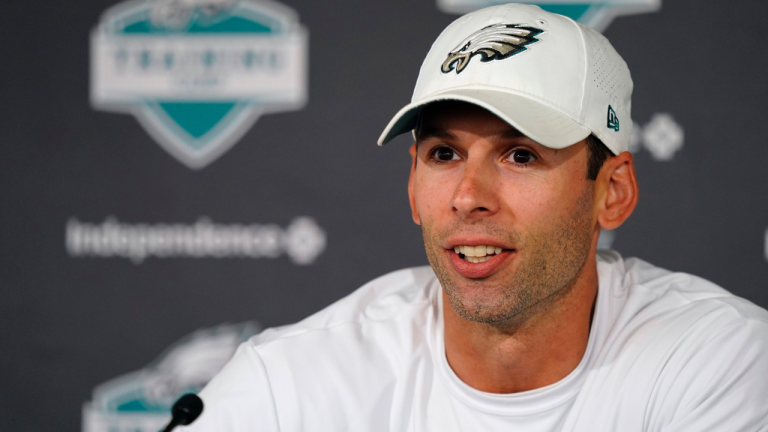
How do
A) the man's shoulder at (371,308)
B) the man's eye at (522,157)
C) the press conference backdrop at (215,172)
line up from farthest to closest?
the press conference backdrop at (215,172)
the man's shoulder at (371,308)
the man's eye at (522,157)

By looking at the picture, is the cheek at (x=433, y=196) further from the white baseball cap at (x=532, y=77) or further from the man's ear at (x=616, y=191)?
the man's ear at (x=616, y=191)

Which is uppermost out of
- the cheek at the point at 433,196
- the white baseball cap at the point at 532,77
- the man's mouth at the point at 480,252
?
the white baseball cap at the point at 532,77

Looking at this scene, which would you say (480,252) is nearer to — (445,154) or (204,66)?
(445,154)

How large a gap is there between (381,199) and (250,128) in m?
0.39

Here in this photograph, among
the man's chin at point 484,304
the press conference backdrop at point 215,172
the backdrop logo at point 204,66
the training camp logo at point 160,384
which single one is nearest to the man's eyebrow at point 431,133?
the man's chin at point 484,304

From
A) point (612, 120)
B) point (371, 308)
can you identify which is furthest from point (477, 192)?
point (371, 308)

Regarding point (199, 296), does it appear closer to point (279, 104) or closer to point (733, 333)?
point (279, 104)

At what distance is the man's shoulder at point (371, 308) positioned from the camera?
3.81 feet

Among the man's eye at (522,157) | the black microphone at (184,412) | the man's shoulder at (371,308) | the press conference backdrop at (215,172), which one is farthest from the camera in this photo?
the press conference backdrop at (215,172)

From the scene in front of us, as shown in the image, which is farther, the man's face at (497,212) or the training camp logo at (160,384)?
the training camp logo at (160,384)

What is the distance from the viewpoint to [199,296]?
183cm

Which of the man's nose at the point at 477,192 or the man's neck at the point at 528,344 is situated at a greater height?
the man's nose at the point at 477,192

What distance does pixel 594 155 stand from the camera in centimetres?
101

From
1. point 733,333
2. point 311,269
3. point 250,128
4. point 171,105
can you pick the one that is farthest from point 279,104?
point 733,333
